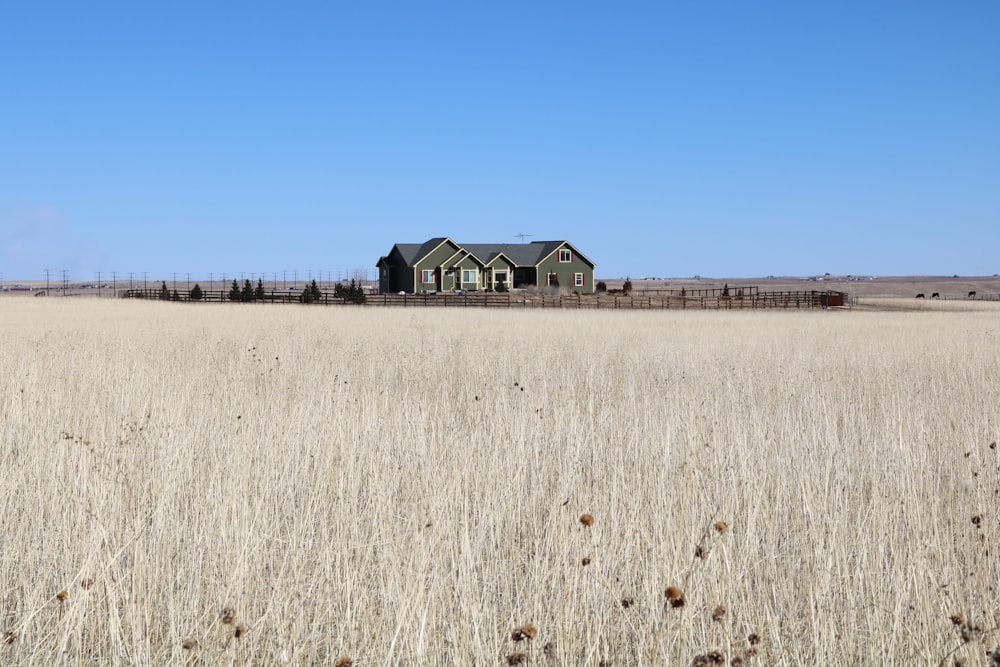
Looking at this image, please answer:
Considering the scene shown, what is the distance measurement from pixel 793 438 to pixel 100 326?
79.4 ft

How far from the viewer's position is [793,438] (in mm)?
8008

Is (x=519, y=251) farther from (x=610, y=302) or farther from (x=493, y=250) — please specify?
(x=610, y=302)

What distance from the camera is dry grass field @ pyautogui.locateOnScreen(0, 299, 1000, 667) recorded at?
3.98 metres

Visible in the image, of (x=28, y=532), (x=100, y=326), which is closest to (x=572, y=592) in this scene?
(x=28, y=532)

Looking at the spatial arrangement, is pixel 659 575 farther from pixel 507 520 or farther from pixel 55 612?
pixel 55 612

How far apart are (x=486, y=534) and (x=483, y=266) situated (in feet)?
242

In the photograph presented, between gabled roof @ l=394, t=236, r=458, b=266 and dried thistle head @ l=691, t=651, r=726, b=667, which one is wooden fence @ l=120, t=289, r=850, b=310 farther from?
dried thistle head @ l=691, t=651, r=726, b=667

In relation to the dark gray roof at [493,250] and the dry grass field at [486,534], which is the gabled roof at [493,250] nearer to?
the dark gray roof at [493,250]

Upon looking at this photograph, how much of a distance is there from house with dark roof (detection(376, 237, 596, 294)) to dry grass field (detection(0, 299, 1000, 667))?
65153 mm

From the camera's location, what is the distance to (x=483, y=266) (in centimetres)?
7888

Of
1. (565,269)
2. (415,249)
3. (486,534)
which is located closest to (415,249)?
(415,249)

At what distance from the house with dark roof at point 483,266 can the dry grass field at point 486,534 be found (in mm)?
65153

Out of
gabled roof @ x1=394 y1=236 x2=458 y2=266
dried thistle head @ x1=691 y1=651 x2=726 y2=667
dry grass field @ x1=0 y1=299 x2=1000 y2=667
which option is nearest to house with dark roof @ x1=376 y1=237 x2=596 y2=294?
gabled roof @ x1=394 y1=236 x2=458 y2=266

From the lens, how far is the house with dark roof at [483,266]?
3007 inches
